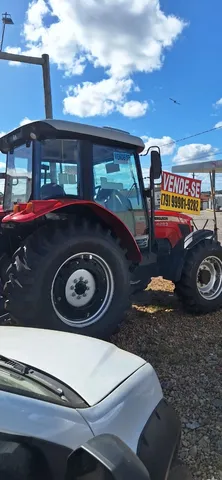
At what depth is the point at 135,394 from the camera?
→ 159cm

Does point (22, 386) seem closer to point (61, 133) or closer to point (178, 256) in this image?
point (61, 133)

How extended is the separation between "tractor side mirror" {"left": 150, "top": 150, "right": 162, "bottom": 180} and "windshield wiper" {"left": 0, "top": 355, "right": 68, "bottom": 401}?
10.2 feet

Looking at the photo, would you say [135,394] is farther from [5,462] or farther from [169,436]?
[5,462]

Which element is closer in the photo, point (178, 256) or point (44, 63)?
point (178, 256)

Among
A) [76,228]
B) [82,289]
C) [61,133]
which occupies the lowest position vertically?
[82,289]

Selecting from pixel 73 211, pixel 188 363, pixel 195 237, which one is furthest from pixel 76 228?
pixel 195 237

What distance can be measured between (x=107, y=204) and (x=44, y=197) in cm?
76

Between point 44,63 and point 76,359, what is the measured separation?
885cm

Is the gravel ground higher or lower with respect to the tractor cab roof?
lower

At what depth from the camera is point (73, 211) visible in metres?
3.68

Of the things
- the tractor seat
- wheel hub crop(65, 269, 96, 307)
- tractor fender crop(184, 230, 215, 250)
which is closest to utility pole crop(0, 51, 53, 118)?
tractor fender crop(184, 230, 215, 250)

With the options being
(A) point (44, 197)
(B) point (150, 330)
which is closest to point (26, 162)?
(A) point (44, 197)

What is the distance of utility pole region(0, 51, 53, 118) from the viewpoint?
8750 millimetres

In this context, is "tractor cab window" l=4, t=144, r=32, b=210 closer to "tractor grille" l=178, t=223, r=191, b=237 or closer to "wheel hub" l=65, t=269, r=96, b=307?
"wheel hub" l=65, t=269, r=96, b=307
